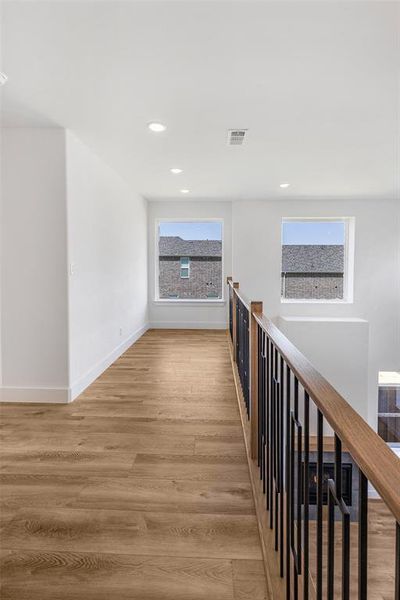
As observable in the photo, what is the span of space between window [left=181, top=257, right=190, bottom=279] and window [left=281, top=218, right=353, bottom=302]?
73.5 inches

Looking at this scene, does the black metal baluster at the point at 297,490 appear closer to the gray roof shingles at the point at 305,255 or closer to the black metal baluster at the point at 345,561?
the black metal baluster at the point at 345,561

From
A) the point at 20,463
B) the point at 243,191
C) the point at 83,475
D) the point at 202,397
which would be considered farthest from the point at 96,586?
the point at 243,191

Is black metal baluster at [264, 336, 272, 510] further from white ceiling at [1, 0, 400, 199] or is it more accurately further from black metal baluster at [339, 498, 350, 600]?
white ceiling at [1, 0, 400, 199]

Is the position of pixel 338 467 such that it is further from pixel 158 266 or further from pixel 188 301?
pixel 158 266

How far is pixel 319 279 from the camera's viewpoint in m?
6.69

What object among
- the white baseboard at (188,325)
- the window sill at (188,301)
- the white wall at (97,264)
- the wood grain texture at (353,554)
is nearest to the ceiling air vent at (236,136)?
the white wall at (97,264)

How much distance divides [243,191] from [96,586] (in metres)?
5.24

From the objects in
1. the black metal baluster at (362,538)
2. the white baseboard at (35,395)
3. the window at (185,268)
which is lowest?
the white baseboard at (35,395)

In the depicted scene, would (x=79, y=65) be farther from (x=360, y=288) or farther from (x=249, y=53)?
(x=360, y=288)

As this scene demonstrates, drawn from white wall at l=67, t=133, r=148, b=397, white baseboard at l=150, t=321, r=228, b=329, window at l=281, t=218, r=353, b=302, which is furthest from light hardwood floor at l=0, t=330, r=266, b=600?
window at l=281, t=218, r=353, b=302

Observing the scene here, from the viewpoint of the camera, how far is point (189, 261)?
6.84 meters

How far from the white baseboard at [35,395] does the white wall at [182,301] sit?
12.1ft

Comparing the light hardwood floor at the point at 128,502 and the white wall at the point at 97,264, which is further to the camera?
the white wall at the point at 97,264

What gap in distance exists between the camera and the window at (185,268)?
269 inches
